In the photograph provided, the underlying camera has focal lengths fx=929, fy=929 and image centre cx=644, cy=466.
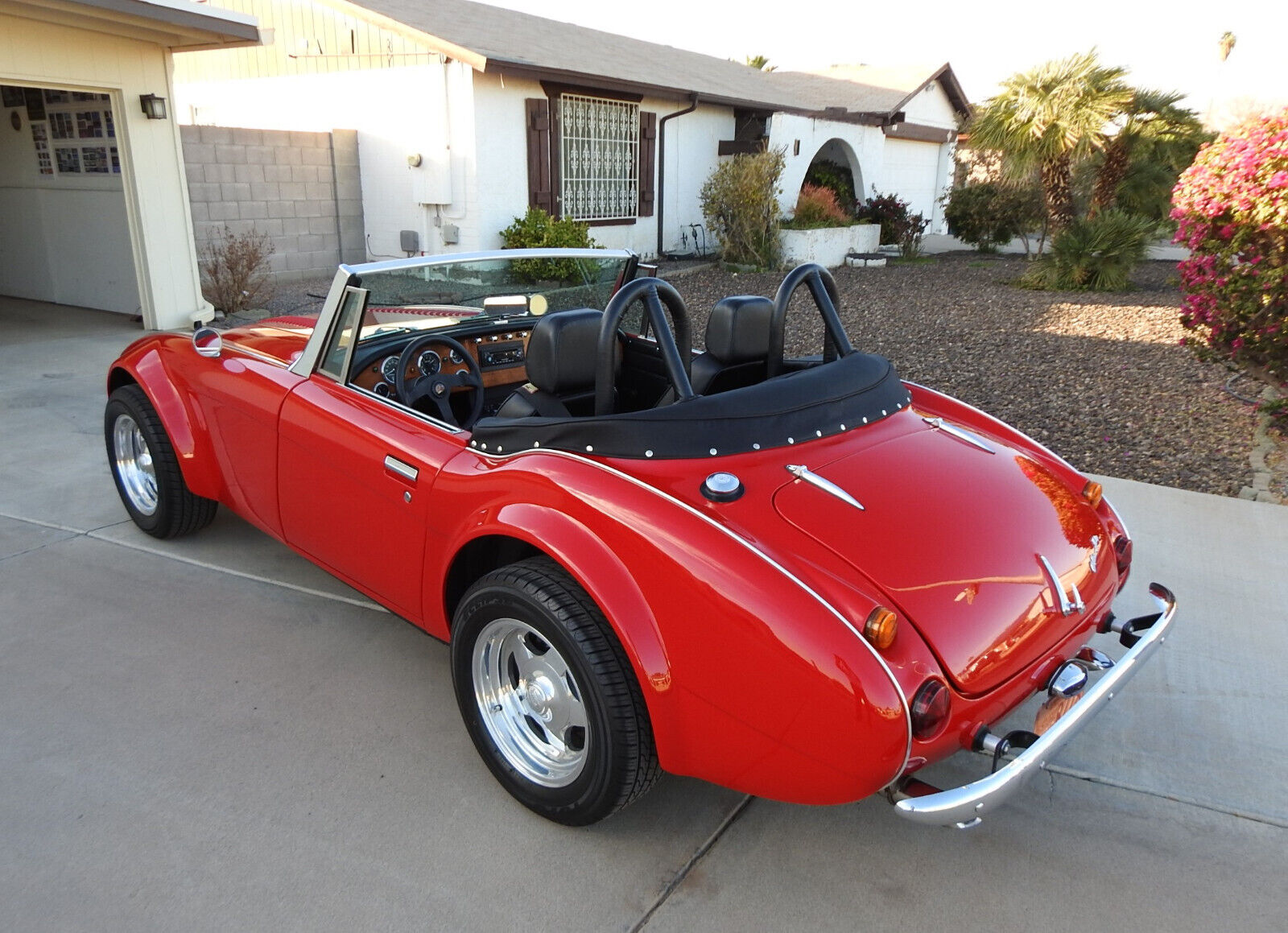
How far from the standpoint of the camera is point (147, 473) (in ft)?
13.9

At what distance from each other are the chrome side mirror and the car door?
26.8 inches

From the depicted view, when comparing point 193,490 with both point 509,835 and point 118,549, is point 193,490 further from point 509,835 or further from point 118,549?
point 509,835

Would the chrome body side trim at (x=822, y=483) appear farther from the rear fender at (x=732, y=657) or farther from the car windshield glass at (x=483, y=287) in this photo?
the car windshield glass at (x=483, y=287)

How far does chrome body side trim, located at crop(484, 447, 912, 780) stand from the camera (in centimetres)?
198

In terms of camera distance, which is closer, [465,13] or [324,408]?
[324,408]

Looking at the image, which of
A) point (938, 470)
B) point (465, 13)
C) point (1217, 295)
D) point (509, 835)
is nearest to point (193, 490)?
point (509, 835)

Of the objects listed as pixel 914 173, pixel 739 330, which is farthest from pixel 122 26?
pixel 914 173

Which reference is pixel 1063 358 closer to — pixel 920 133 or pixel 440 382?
pixel 440 382

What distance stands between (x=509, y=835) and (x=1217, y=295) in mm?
5579

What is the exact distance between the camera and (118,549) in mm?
4176

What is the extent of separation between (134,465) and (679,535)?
322cm

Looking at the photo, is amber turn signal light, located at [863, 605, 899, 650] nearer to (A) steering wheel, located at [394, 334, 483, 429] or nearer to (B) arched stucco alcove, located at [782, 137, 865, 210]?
(A) steering wheel, located at [394, 334, 483, 429]

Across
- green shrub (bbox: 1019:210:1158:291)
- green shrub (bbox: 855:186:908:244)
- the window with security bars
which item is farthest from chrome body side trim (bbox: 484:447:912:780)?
green shrub (bbox: 855:186:908:244)

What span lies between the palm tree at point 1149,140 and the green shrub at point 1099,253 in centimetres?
145
